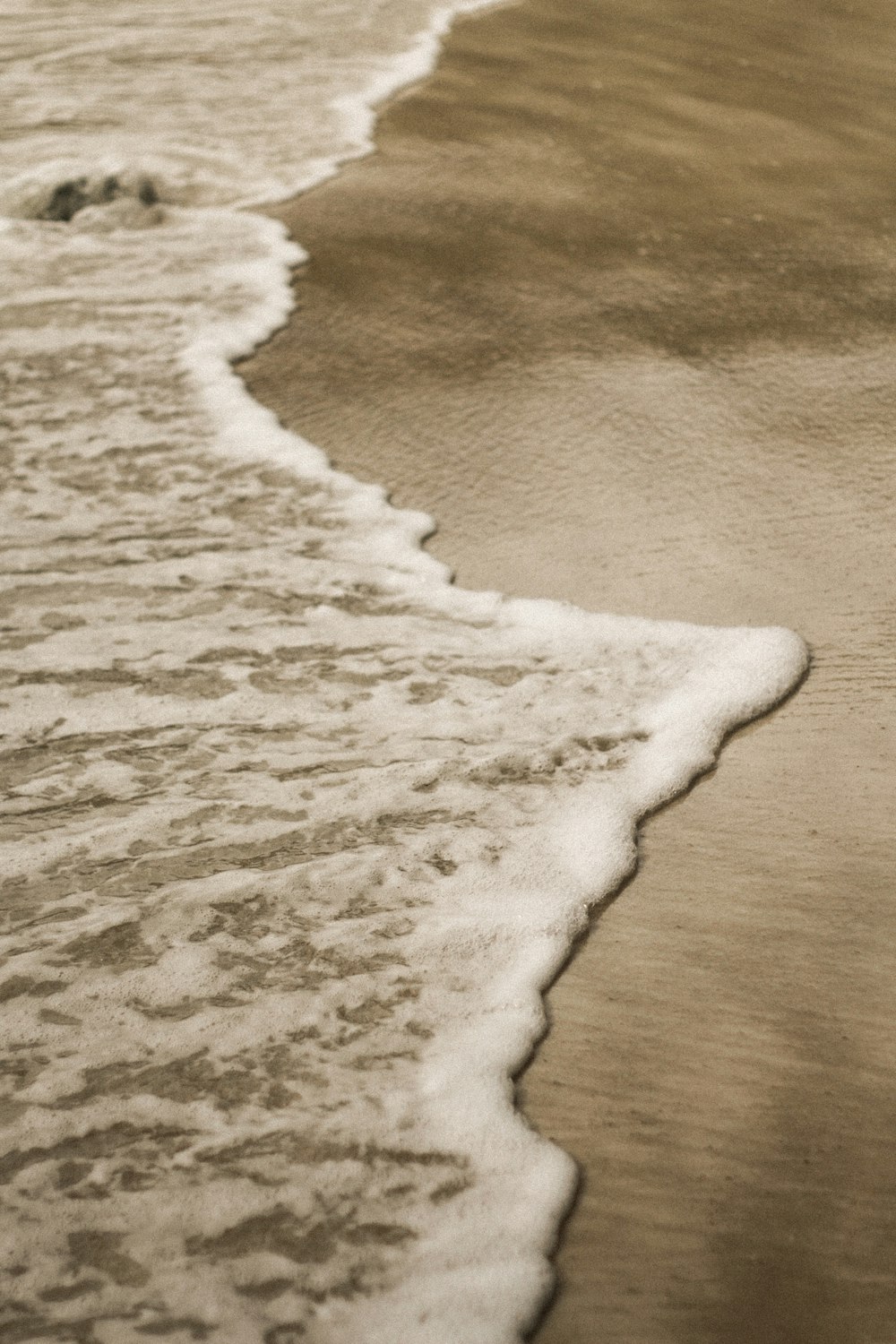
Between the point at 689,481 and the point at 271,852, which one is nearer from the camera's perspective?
the point at 271,852

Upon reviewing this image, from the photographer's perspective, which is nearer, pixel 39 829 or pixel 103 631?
pixel 39 829

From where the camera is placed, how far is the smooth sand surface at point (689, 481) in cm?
170

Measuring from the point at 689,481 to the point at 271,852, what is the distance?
163 cm

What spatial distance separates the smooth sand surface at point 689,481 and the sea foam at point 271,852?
11cm

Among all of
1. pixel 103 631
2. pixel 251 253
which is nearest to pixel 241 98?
pixel 251 253

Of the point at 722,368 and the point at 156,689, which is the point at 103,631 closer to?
the point at 156,689

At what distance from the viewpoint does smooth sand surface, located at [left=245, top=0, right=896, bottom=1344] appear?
1696 millimetres

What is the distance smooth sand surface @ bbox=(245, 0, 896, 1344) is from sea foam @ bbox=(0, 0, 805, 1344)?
114 millimetres

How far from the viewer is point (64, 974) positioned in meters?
1.99

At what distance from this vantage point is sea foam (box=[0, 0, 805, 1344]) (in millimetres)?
1628

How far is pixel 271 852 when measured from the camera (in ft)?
7.39

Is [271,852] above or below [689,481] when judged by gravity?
below

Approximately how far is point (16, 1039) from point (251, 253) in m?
3.53

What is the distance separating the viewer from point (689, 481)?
3350mm
